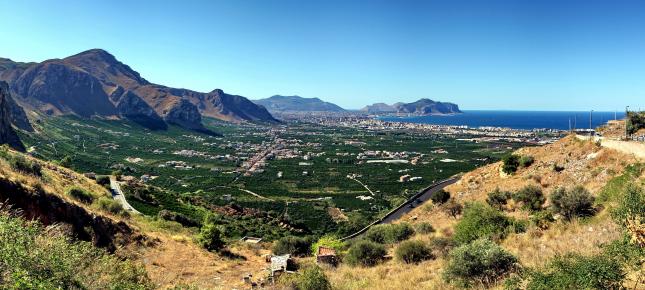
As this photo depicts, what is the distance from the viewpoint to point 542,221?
58.2 feet

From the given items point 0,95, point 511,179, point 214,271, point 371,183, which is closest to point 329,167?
point 371,183

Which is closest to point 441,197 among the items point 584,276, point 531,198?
point 531,198

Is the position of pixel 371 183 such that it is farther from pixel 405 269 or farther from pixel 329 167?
pixel 405 269

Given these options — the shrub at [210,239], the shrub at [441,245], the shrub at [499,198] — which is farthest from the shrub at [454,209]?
the shrub at [210,239]

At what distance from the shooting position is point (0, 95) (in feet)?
277

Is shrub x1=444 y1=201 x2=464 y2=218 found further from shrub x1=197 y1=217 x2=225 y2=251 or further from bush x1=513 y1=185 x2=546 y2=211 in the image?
shrub x1=197 y1=217 x2=225 y2=251

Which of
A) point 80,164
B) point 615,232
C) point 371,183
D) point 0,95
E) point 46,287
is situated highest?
point 0,95

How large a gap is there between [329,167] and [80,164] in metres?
69.8

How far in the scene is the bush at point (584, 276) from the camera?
7.16m

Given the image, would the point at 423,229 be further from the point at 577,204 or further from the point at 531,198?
the point at 577,204

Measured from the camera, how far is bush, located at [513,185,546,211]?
23.4 m

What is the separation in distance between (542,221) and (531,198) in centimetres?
748

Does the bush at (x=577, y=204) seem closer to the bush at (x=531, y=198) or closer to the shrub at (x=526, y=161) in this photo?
the bush at (x=531, y=198)

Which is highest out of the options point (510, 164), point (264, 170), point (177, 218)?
point (510, 164)
